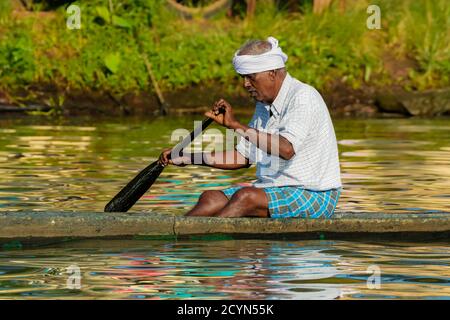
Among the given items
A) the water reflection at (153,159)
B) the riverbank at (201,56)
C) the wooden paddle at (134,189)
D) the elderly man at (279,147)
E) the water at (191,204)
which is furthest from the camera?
the riverbank at (201,56)

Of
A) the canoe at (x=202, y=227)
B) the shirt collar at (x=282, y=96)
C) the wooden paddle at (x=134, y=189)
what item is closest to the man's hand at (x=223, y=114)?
the shirt collar at (x=282, y=96)

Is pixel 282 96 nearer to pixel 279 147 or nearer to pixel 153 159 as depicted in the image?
pixel 279 147

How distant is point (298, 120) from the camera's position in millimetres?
9203

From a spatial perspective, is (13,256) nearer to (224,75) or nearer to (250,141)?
(250,141)

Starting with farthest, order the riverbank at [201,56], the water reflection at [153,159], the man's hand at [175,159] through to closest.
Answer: the riverbank at [201,56], the water reflection at [153,159], the man's hand at [175,159]

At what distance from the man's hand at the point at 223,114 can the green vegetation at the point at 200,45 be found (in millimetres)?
12642

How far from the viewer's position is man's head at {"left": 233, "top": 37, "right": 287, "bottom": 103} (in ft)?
30.1

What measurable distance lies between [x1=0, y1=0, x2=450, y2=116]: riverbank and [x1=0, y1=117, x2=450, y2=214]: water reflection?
3.68ft

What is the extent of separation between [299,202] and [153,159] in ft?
19.8

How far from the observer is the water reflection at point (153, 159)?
39.2 feet

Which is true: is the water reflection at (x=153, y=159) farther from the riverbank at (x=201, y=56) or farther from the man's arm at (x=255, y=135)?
the man's arm at (x=255, y=135)

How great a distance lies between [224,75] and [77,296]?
14.5m

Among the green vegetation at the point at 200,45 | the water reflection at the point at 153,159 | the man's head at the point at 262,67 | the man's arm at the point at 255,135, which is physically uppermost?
the man's head at the point at 262,67

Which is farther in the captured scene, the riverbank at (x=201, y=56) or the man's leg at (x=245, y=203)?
the riverbank at (x=201, y=56)
